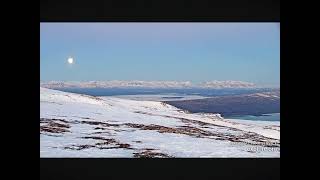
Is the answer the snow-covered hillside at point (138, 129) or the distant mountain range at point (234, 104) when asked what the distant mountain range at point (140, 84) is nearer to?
the distant mountain range at point (234, 104)

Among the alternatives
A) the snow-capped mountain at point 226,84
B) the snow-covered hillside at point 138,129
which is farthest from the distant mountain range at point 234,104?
the snow-capped mountain at point 226,84

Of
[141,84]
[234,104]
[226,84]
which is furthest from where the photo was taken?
[226,84]

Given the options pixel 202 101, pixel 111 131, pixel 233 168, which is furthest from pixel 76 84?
pixel 233 168

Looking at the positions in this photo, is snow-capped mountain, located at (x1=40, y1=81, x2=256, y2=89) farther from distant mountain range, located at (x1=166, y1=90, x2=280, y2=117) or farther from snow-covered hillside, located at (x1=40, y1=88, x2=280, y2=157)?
snow-covered hillside, located at (x1=40, y1=88, x2=280, y2=157)

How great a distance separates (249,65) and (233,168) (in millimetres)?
11935

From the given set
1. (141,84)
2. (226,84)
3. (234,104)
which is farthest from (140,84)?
(234,104)

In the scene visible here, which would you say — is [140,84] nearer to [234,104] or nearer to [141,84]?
[141,84]

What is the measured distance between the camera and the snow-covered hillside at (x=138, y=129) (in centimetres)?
1202

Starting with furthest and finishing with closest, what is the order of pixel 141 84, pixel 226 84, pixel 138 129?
pixel 226 84, pixel 141 84, pixel 138 129

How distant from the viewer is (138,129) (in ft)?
49.0

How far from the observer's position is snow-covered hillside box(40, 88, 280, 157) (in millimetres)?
12016

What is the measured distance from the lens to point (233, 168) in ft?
18.3

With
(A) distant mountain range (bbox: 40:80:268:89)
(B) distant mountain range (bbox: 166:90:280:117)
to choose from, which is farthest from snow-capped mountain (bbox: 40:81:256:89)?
(B) distant mountain range (bbox: 166:90:280:117)
